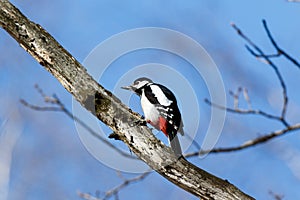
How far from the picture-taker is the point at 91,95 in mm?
2879

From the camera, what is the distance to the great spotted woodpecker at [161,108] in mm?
3514

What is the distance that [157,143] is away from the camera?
2812 millimetres

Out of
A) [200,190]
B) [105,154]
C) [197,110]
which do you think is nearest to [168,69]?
[197,110]

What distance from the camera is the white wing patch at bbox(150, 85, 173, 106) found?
369 cm

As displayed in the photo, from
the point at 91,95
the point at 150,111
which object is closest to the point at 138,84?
the point at 150,111

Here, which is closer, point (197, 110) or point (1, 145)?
point (1, 145)

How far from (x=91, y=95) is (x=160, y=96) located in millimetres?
954

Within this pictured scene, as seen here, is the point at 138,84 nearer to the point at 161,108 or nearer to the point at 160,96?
the point at 160,96

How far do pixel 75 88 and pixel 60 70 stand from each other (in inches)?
4.8

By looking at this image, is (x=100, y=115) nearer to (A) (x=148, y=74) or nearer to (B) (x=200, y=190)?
(B) (x=200, y=190)

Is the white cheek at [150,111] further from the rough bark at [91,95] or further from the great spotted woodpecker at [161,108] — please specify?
the rough bark at [91,95]

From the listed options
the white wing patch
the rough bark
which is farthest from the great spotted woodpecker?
the rough bark

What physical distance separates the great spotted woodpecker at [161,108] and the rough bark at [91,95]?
480mm

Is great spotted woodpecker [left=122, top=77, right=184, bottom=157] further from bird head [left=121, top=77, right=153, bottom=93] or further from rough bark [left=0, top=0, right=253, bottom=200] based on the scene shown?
rough bark [left=0, top=0, right=253, bottom=200]
